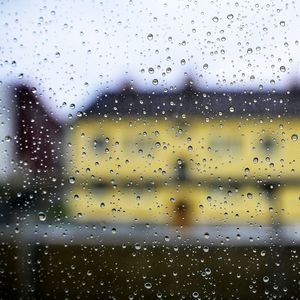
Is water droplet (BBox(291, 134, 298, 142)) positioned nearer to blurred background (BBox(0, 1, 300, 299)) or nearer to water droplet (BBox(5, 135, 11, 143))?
blurred background (BBox(0, 1, 300, 299))

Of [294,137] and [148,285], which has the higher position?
[294,137]

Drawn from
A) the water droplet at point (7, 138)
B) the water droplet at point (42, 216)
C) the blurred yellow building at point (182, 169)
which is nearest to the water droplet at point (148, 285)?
the blurred yellow building at point (182, 169)

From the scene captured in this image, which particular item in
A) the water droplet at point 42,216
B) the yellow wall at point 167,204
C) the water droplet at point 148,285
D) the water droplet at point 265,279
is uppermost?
the yellow wall at point 167,204

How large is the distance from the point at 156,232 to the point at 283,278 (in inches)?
10.2

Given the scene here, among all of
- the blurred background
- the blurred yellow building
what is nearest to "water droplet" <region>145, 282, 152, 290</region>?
the blurred background

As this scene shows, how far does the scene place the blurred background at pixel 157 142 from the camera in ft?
3.10

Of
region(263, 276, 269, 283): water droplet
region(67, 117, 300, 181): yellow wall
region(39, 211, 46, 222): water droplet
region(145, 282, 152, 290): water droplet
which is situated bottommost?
region(145, 282, 152, 290): water droplet

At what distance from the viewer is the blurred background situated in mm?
946

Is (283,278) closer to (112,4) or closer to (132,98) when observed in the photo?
(132,98)

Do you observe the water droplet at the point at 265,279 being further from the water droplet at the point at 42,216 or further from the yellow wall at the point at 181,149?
the water droplet at the point at 42,216

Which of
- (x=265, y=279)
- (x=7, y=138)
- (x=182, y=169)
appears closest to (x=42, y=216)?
(x=7, y=138)

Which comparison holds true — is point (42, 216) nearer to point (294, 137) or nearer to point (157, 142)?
point (157, 142)

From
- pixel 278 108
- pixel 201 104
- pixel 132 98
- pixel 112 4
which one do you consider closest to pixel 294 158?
pixel 278 108

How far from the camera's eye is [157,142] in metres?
0.96
